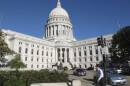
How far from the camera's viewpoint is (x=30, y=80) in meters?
19.8

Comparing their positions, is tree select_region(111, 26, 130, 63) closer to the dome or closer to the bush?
the bush

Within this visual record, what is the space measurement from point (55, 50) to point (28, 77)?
248 ft

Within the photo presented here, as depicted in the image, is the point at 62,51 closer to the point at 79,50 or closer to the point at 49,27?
the point at 79,50

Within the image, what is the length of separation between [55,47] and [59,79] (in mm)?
73477

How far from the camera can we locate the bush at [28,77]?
713 inches

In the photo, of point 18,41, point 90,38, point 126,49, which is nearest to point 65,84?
point 126,49

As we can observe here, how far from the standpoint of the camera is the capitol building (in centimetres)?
7719

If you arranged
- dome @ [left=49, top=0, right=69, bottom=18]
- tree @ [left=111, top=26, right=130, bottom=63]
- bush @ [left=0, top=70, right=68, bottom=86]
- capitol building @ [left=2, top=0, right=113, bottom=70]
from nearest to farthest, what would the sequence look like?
bush @ [left=0, top=70, right=68, bottom=86]
tree @ [left=111, top=26, right=130, bottom=63]
capitol building @ [left=2, top=0, right=113, bottom=70]
dome @ [left=49, top=0, right=69, bottom=18]

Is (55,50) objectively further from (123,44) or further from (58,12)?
(123,44)

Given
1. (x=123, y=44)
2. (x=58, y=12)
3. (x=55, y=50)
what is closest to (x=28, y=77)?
(x=123, y=44)

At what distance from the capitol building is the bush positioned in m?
54.5

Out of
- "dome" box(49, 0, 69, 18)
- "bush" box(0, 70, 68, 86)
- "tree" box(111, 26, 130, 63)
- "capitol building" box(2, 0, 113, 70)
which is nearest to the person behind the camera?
"bush" box(0, 70, 68, 86)

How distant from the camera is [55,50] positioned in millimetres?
95188

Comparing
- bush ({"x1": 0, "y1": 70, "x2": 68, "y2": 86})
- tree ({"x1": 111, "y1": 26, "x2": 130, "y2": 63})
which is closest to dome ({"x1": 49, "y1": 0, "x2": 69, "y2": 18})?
tree ({"x1": 111, "y1": 26, "x2": 130, "y2": 63})
